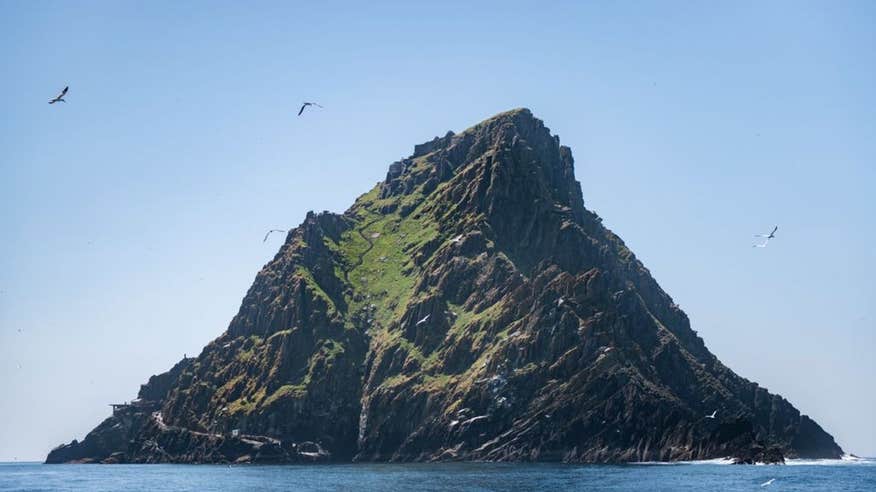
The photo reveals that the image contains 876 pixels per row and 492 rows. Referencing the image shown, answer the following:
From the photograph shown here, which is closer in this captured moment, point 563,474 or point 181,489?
point 181,489

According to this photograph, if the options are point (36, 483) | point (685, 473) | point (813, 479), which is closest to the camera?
point (813, 479)

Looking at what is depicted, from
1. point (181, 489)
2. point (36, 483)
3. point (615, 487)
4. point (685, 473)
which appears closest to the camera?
point (615, 487)

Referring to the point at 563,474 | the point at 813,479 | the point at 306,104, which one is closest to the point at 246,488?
the point at 563,474

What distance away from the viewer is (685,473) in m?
180

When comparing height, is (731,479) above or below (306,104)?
below

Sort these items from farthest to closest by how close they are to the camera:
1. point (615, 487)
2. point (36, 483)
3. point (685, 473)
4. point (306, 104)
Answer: point (36, 483) → point (685, 473) → point (615, 487) → point (306, 104)

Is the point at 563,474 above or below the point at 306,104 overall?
below

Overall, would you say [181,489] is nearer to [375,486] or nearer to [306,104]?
[375,486]

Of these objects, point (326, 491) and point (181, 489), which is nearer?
point (326, 491)

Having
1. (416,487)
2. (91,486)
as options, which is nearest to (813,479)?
(416,487)

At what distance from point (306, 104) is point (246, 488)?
7722cm

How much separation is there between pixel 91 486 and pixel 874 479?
141m

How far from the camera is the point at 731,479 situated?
16238cm

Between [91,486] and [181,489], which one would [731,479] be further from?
[91,486]
